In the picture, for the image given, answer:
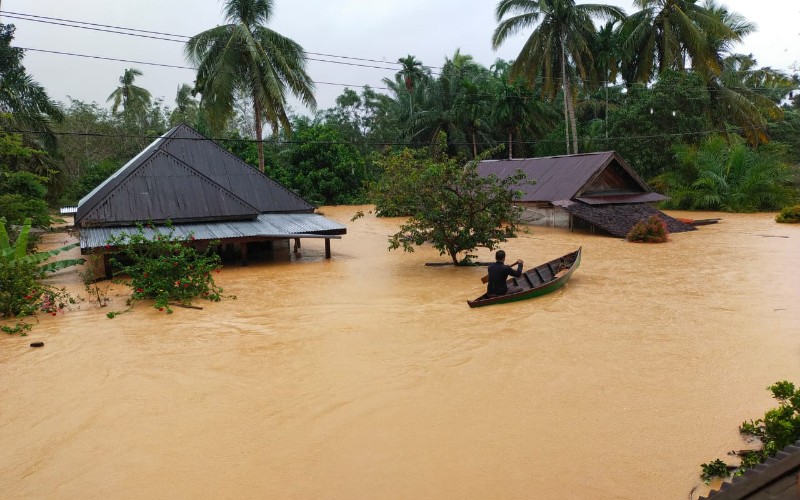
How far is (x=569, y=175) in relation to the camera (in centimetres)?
2572

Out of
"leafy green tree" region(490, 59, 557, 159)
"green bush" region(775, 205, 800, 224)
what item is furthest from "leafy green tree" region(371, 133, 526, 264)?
"leafy green tree" region(490, 59, 557, 159)

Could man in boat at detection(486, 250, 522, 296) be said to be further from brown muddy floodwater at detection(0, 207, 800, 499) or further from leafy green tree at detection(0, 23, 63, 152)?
leafy green tree at detection(0, 23, 63, 152)

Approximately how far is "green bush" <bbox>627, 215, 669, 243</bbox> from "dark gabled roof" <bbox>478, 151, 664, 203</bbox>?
3724 millimetres

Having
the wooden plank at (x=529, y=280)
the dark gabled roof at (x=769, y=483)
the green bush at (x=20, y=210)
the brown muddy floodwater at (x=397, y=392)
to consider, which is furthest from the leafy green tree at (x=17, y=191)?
the dark gabled roof at (x=769, y=483)

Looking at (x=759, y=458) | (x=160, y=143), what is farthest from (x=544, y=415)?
(x=160, y=143)

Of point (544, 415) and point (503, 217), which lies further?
point (503, 217)

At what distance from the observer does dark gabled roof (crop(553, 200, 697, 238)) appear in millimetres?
Result: 22344

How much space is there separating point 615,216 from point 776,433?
19315mm

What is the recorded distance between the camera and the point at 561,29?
29.8 m

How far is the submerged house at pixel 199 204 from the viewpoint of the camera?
15.5m

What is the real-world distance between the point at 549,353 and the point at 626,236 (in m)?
14.2

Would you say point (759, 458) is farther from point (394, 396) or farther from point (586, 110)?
point (586, 110)

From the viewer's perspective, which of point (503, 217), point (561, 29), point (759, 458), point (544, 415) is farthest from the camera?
point (561, 29)

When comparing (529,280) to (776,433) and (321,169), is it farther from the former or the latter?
(321,169)
